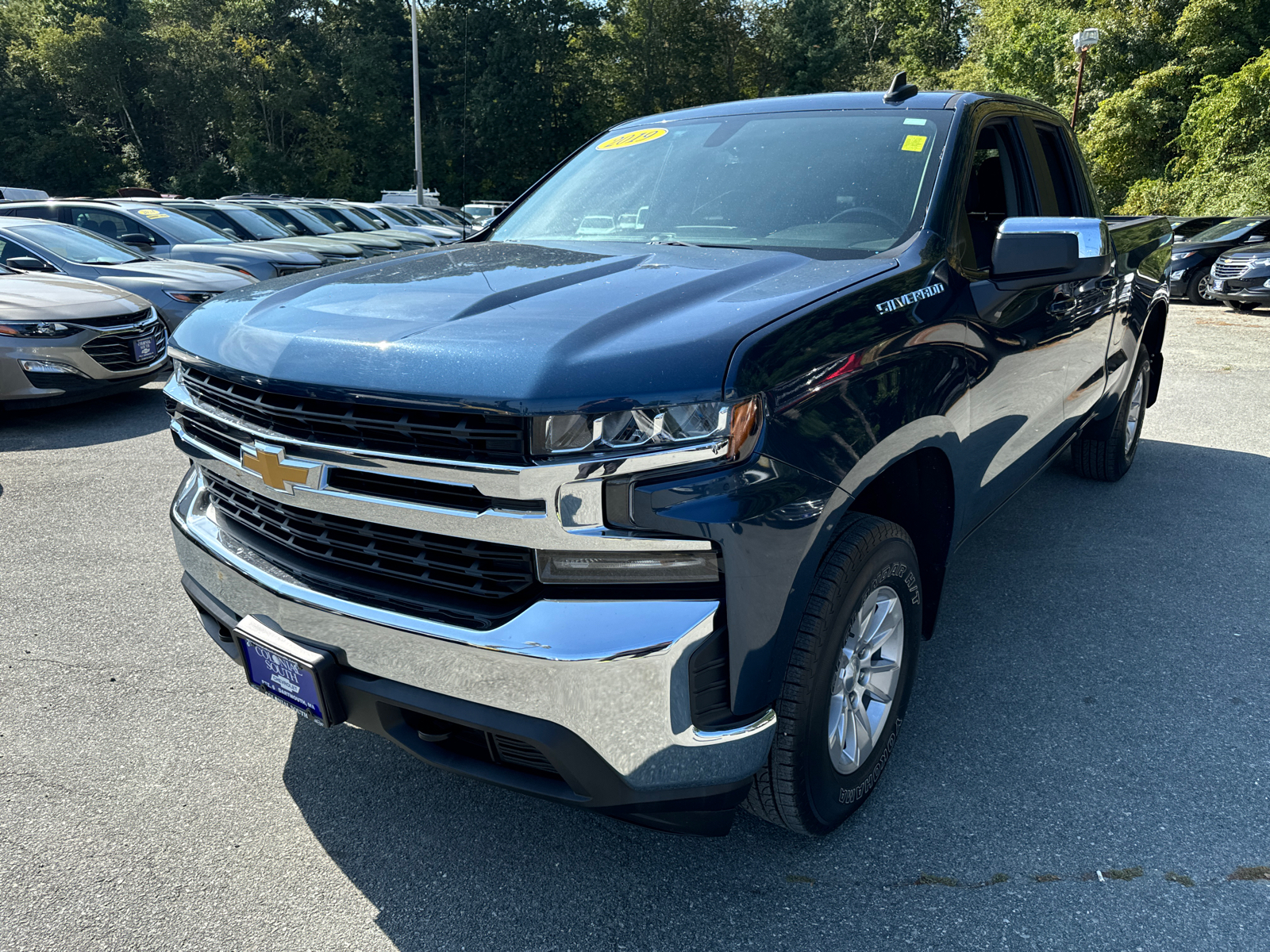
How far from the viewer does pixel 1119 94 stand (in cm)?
2627

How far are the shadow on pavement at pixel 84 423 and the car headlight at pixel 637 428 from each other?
19.7 ft

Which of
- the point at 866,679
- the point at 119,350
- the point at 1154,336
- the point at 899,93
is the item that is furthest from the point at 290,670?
the point at 119,350

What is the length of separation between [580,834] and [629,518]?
3.73ft

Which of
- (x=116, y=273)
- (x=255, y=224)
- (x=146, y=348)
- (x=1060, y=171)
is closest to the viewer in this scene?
(x=1060, y=171)

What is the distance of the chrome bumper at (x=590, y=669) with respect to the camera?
1.75 m

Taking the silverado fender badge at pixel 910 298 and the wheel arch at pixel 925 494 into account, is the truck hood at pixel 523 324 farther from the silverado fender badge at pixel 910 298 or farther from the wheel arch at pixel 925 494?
the wheel arch at pixel 925 494

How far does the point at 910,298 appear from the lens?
2.37 metres

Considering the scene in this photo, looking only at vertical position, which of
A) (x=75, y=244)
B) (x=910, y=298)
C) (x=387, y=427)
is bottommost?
(x=75, y=244)

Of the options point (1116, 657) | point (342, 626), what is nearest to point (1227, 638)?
point (1116, 657)

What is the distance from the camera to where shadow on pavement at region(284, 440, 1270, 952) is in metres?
2.19

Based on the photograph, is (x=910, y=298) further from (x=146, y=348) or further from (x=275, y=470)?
(x=146, y=348)

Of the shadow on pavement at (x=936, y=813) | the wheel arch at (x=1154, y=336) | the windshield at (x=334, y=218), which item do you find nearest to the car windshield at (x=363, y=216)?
the windshield at (x=334, y=218)

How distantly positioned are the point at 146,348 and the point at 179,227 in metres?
4.84

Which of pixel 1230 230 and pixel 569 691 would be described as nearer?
pixel 569 691
